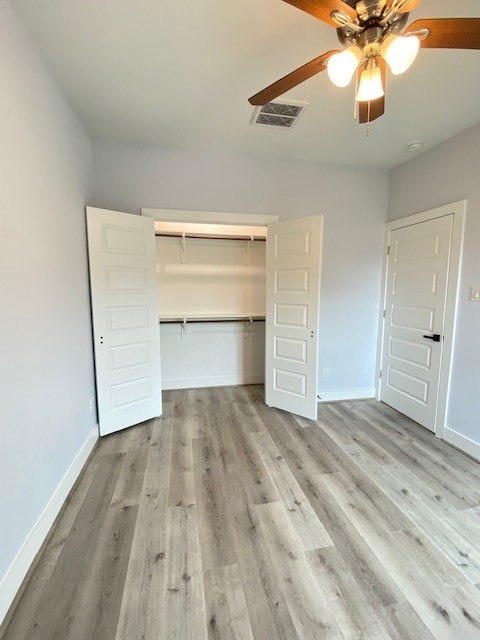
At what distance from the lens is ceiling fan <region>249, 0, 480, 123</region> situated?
3.36ft

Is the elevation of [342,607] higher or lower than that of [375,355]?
lower

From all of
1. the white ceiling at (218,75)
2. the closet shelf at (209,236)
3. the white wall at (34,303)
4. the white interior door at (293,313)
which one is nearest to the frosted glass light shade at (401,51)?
the white ceiling at (218,75)

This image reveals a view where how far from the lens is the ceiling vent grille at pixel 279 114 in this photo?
6.88 feet

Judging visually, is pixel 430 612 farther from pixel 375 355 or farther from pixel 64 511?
pixel 375 355

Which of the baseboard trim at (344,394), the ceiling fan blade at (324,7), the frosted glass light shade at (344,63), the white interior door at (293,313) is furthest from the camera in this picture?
the baseboard trim at (344,394)

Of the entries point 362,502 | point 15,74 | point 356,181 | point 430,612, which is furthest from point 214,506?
point 356,181

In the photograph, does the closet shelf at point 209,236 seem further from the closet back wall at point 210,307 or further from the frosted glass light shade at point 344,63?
the frosted glass light shade at point 344,63

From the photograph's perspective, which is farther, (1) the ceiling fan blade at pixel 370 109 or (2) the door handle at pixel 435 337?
(2) the door handle at pixel 435 337

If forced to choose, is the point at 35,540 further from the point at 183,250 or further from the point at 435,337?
the point at 435,337

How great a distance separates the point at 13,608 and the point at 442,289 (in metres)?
3.52

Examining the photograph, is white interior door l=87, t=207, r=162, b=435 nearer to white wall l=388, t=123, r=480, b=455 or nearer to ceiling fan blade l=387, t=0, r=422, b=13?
ceiling fan blade l=387, t=0, r=422, b=13

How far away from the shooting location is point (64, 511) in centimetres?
174

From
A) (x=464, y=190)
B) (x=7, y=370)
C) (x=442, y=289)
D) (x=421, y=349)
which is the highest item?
(x=464, y=190)

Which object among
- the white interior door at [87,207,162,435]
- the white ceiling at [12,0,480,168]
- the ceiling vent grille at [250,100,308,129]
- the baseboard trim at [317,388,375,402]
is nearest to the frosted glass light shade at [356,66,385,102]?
the white ceiling at [12,0,480,168]
